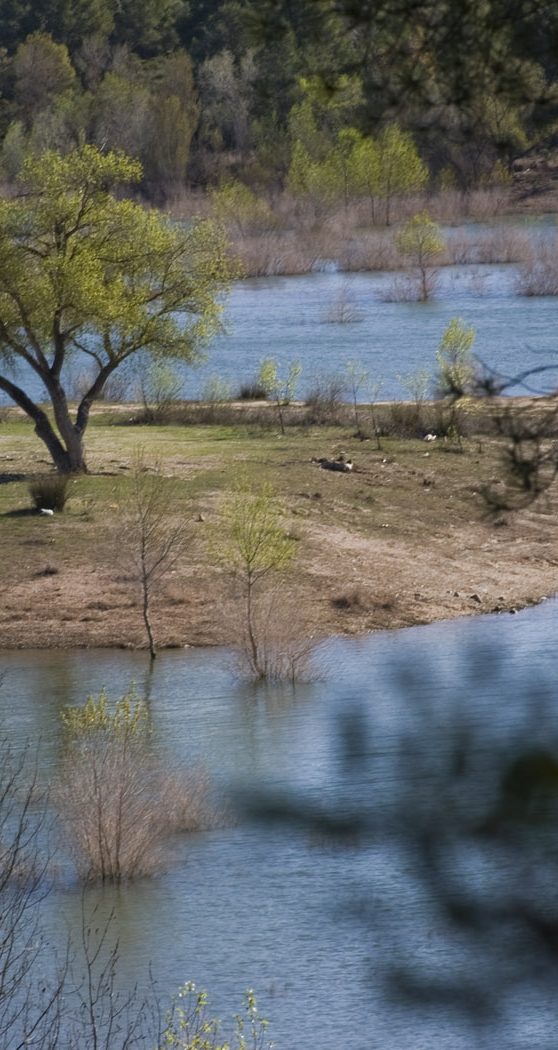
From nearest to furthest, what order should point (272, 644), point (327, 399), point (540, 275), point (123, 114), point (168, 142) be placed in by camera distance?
point (272, 644) < point (327, 399) < point (540, 275) < point (168, 142) < point (123, 114)

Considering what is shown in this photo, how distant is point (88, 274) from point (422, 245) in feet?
105

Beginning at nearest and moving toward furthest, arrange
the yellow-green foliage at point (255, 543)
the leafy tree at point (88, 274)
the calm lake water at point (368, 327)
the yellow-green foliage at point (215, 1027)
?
the yellow-green foliage at point (215, 1027) < the yellow-green foliage at point (255, 543) < the leafy tree at point (88, 274) < the calm lake water at point (368, 327)

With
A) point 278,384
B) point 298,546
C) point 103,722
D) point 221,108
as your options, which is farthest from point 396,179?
point 103,722

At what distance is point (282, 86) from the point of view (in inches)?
291

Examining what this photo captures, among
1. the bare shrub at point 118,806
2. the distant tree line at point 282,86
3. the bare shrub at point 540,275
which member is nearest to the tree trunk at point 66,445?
the distant tree line at point 282,86

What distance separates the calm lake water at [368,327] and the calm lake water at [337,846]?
16021 mm

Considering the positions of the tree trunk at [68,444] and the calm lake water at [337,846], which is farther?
the tree trunk at [68,444]

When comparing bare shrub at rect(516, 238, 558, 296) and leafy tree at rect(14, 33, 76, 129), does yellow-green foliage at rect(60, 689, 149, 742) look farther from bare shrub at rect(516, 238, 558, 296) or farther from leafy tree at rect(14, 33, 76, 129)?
leafy tree at rect(14, 33, 76, 129)

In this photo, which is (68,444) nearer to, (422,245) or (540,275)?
(540,275)

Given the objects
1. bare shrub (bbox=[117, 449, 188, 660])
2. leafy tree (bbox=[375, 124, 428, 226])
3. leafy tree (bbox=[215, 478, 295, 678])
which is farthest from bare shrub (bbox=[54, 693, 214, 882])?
leafy tree (bbox=[375, 124, 428, 226])

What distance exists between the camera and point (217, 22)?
260 ft

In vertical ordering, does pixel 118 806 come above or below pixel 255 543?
below

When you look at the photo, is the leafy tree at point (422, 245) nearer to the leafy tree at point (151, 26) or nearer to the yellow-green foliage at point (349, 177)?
the yellow-green foliage at point (349, 177)

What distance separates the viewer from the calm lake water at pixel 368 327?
47.5 meters
